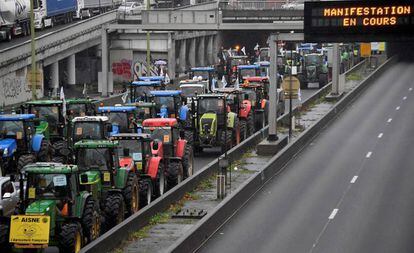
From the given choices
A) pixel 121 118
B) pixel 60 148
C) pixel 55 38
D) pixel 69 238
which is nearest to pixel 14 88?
pixel 55 38

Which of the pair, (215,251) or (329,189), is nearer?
(215,251)

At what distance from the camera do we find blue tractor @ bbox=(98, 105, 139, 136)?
127 ft

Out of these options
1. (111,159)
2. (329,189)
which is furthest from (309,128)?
(111,159)

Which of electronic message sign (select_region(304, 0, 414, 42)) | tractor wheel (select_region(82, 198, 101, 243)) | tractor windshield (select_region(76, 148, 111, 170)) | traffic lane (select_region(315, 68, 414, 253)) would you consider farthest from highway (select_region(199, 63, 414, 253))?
electronic message sign (select_region(304, 0, 414, 42))

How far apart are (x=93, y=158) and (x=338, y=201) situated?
31.6 ft

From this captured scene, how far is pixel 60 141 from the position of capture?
39781 mm

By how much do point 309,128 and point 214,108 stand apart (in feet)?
24.4

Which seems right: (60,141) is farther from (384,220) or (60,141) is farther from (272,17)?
(272,17)

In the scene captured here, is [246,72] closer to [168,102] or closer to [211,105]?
[168,102]

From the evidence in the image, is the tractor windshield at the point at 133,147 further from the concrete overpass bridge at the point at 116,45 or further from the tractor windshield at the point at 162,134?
the concrete overpass bridge at the point at 116,45

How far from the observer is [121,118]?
39031 mm

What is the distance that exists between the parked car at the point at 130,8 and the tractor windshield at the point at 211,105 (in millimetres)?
41417

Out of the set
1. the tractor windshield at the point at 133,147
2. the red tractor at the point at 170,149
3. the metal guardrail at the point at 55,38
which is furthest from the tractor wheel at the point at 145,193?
the metal guardrail at the point at 55,38

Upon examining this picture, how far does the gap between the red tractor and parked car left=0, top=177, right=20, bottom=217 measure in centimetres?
623
